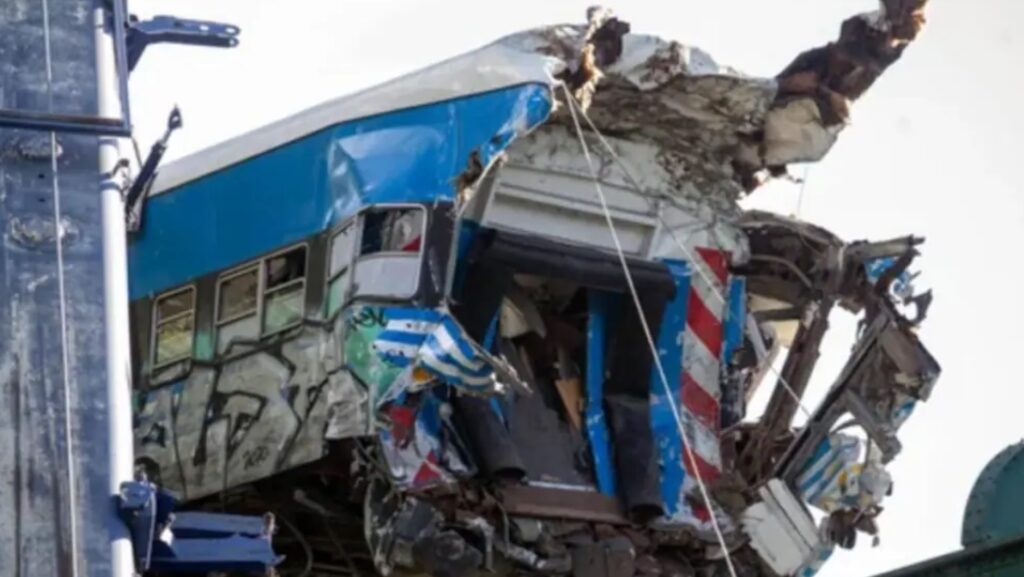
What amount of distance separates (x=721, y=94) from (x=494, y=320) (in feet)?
7.57

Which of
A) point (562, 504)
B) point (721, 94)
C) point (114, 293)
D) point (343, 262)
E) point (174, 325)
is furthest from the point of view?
point (174, 325)

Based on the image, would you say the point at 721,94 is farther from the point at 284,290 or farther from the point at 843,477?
the point at 284,290

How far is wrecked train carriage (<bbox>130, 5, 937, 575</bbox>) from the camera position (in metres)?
20.4

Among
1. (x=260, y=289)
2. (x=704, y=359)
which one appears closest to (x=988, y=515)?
(x=704, y=359)

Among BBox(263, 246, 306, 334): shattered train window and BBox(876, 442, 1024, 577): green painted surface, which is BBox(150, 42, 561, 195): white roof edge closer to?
BBox(263, 246, 306, 334): shattered train window

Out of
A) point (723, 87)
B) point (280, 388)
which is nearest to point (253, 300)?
point (280, 388)

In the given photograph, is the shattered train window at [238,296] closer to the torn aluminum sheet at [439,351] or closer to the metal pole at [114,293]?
the torn aluminum sheet at [439,351]

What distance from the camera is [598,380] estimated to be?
22.0 metres

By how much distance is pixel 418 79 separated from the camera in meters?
21.2

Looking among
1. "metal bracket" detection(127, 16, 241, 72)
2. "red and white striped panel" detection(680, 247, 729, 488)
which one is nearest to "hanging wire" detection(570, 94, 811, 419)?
"red and white striped panel" detection(680, 247, 729, 488)

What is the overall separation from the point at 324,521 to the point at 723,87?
413cm

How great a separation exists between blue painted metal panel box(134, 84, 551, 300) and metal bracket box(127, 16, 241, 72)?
4473 mm

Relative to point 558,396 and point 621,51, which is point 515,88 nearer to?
point 621,51

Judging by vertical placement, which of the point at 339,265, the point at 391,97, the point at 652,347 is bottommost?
the point at 652,347
